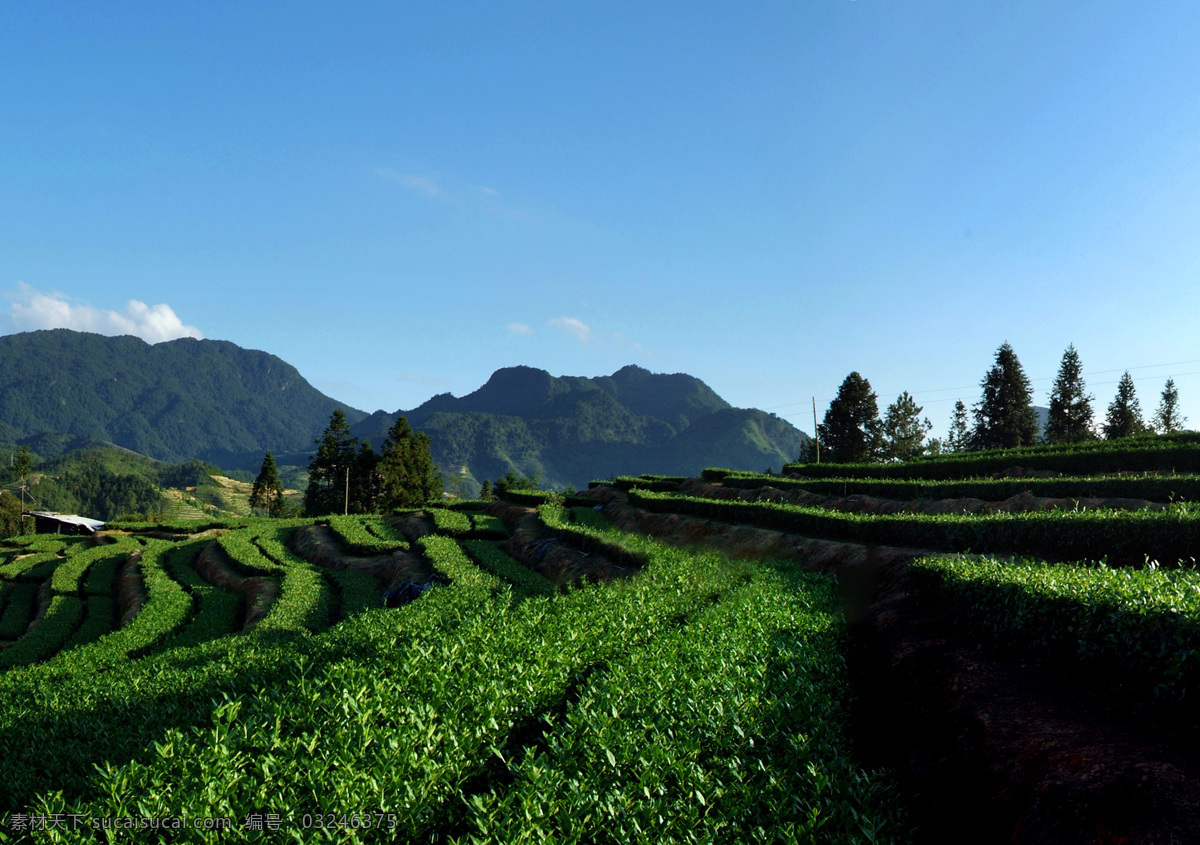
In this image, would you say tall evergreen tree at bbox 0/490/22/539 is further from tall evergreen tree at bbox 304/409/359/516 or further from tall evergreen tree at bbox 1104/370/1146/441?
tall evergreen tree at bbox 1104/370/1146/441

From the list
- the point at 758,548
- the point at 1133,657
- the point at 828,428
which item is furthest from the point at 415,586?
the point at 828,428

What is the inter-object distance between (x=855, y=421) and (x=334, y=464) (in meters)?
57.7

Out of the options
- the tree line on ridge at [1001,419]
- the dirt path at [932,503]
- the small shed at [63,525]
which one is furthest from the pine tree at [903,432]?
the small shed at [63,525]

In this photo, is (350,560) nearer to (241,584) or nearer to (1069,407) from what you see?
(241,584)

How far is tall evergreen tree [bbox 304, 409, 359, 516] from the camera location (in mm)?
66188

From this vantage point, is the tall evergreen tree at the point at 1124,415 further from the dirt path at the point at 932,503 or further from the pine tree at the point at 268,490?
the pine tree at the point at 268,490

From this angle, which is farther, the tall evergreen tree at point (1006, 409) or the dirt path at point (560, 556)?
the tall evergreen tree at point (1006, 409)

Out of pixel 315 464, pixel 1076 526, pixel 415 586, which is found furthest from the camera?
pixel 315 464

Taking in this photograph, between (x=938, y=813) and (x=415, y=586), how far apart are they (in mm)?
20145

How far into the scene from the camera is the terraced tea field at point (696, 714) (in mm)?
4672

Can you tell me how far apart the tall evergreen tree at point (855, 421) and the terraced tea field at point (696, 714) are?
53.1 metres

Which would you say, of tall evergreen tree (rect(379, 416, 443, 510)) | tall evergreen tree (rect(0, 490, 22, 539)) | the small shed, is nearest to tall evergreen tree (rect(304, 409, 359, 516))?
tall evergreen tree (rect(379, 416, 443, 510))

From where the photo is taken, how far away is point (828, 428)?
70062mm

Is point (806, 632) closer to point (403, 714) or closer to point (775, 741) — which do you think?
point (775, 741)
